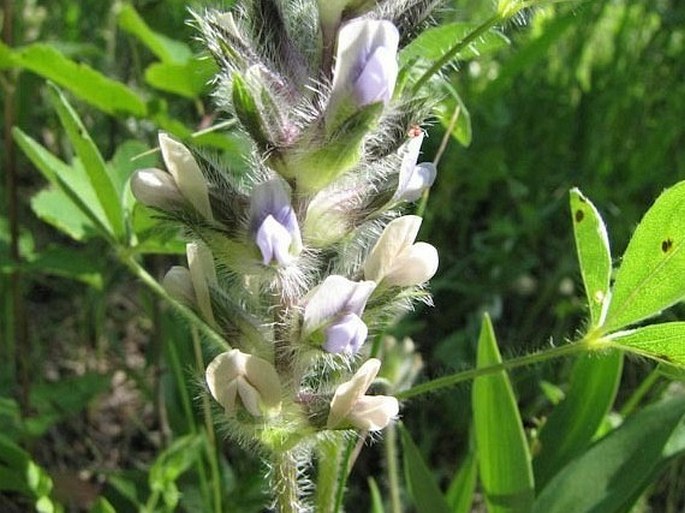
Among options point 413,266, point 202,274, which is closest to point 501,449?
point 413,266

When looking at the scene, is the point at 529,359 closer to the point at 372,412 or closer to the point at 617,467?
the point at 372,412

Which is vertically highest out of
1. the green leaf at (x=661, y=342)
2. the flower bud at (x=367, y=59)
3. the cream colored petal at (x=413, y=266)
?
the flower bud at (x=367, y=59)

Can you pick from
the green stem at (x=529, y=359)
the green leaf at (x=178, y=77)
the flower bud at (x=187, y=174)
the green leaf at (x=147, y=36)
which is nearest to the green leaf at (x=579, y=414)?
the green stem at (x=529, y=359)

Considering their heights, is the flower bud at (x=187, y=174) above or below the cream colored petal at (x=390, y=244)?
above

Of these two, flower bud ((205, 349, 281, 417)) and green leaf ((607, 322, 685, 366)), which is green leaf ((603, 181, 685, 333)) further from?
flower bud ((205, 349, 281, 417))

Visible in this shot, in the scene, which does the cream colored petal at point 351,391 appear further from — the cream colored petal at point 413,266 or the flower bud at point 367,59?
the flower bud at point 367,59

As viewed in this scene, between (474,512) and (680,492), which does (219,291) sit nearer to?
(474,512)

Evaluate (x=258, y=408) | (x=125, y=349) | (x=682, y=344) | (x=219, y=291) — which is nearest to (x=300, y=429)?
(x=258, y=408)
